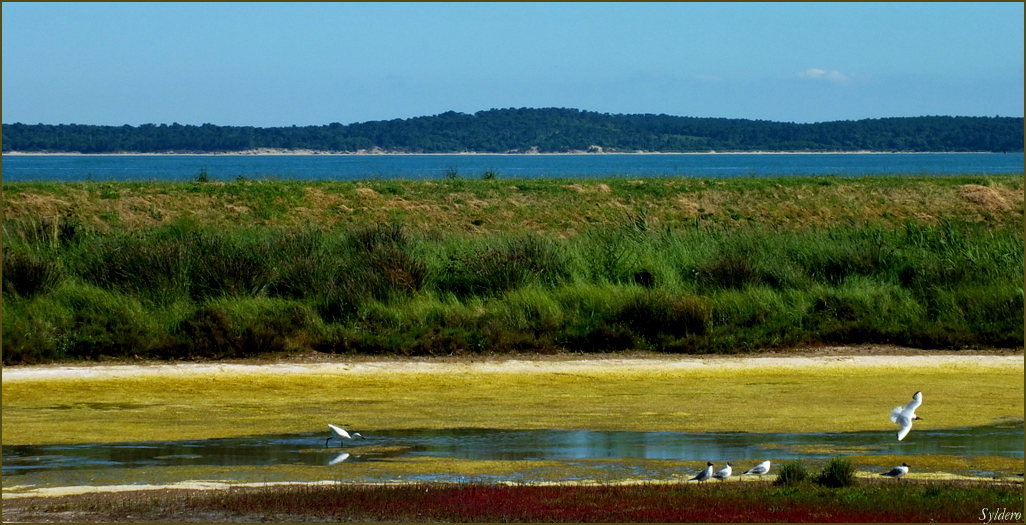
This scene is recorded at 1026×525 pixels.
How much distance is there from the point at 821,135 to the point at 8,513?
624ft

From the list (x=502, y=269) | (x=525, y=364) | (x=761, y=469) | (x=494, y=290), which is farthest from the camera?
(x=502, y=269)

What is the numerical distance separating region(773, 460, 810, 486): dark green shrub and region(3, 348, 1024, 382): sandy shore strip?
25.0 ft

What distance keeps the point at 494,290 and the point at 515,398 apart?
657 cm

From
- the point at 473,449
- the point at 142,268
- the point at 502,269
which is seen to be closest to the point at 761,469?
the point at 473,449

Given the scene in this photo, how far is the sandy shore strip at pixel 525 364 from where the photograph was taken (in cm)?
1738

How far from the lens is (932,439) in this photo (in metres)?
12.5

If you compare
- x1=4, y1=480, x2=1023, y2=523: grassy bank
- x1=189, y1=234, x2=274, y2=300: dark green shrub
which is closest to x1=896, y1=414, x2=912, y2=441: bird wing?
x1=4, y1=480, x2=1023, y2=523: grassy bank

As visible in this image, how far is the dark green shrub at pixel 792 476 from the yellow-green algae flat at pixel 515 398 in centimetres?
310

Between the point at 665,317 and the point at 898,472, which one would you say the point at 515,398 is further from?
the point at 898,472

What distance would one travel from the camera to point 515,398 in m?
15.3

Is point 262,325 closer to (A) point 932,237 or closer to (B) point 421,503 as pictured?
(B) point 421,503

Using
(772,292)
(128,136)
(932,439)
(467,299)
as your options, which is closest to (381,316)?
(467,299)

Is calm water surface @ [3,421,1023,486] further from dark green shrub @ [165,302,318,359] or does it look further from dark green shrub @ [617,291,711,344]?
dark green shrub @ [617,291,711,344]

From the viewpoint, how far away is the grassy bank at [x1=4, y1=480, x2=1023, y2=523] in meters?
8.75
